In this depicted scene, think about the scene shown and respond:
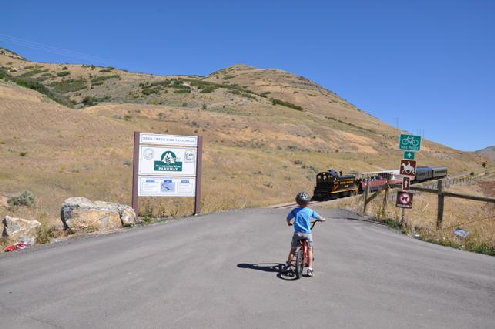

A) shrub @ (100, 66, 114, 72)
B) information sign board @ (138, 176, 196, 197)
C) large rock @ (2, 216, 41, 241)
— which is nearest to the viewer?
large rock @ (2, 216, 41, 241)

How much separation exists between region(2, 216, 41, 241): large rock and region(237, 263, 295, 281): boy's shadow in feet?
23.0

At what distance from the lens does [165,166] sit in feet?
53.5

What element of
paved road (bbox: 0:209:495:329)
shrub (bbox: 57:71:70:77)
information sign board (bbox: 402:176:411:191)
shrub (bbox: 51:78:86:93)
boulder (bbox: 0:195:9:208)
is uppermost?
shrub (bbox: 57:71:70:77)

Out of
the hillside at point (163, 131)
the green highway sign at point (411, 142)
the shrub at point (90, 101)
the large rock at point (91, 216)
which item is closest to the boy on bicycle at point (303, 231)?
the large rock at point (91, 216)

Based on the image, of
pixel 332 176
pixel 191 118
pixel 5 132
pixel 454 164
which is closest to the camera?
pixel 332 176

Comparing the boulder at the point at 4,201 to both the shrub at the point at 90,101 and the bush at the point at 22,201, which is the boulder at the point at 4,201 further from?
the shrub at the point at 90,101

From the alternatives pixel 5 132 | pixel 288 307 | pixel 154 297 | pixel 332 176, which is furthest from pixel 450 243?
pixel 5 132

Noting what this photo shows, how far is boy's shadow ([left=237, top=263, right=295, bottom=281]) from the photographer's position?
7.57m

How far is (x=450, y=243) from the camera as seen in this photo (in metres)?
11.5

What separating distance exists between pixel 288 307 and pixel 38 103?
4787 centimetres

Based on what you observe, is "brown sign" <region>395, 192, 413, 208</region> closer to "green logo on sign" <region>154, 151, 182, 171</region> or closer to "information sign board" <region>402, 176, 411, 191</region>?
"information sign board" <region>402, 176, 411, 191</region>

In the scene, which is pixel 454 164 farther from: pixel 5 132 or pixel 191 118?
pixel 5 132

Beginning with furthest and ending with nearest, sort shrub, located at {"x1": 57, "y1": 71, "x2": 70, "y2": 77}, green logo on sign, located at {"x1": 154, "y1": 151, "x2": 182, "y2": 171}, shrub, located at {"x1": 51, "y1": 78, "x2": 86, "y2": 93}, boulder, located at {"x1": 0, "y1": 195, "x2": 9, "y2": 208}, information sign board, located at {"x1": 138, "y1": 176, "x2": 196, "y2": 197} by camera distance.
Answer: shrub, located at {"x1": 57, "y1": 71, "x2": 70, "y2": 77} → shrub, located at {"x1": 51, "y1": 78, "x2": 86, "y2": 93} → boulder, located at {"x1": 0, "y1": 195, "x2": 9, "y2": 208} → green logo on sign, located at {"x1": 154, "y1": 151, "x2": 182, "y2": 171} → information sign board, located at {"x1": 138, "y1": 176, "x2": 196, "y2": 197}

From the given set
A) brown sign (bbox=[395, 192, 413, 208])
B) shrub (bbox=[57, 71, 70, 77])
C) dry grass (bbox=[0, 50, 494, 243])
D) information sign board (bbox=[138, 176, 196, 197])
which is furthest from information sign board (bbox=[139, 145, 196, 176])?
shrub (bbox=[57, 71, 70, 77])
